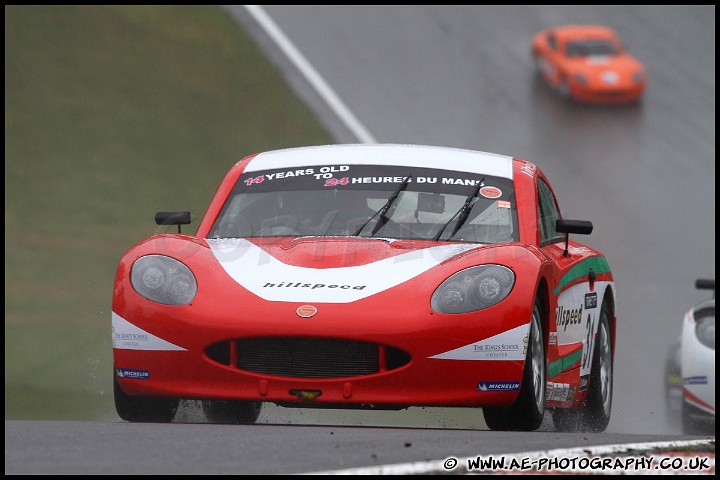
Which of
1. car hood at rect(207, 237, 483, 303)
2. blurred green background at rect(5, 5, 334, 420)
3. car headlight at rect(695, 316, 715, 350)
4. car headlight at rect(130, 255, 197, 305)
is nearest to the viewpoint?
car hood at rect(207, 237, 483, 303)

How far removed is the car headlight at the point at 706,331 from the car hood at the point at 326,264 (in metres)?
3.77

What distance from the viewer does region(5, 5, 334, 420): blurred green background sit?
1422 cm

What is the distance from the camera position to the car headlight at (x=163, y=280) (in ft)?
21.7


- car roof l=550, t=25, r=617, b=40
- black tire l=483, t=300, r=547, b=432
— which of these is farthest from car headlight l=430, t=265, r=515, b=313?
car roof l=550, t=25, r=617, b=40

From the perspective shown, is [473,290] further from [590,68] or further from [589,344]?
[590,68]

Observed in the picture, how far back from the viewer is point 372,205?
25.4ft

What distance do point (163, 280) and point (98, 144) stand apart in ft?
52.1

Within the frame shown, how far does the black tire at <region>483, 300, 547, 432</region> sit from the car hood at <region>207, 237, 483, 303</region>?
0.51m

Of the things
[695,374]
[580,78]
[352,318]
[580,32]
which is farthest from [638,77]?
[352,318]

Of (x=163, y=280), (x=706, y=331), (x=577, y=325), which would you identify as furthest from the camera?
(x=706, y=331)

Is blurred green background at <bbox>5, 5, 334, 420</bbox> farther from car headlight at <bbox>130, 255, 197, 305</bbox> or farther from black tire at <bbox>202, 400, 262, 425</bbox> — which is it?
car headlight at <bbox>130, 255, 197, 305</bbox>

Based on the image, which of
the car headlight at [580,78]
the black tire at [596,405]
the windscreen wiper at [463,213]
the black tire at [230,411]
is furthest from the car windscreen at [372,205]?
the car headlight at [580,78]

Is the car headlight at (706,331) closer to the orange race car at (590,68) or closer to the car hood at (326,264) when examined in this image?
the car hood at (326,264)

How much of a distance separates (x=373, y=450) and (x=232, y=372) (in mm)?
1427
